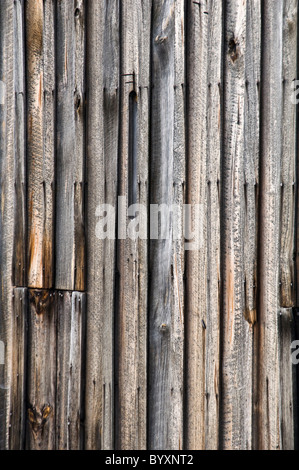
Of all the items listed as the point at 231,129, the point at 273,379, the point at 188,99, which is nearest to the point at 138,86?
the point at 188,99

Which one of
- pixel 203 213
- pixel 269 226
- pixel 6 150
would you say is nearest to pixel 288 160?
pixel 269 226

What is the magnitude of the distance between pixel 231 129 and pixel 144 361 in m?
1.05

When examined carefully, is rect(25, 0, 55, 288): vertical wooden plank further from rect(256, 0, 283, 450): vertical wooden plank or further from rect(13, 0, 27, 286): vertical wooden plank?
rect(256, 0, 283, 450): vertical wooden plank

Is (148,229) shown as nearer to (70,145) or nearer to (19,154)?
(70,145)

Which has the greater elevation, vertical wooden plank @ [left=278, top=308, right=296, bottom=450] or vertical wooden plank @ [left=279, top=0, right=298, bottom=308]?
vertical wooden plank @ [left=279, top=0, right=298, bottom=308]

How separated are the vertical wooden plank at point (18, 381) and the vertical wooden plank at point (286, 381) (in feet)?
3.60

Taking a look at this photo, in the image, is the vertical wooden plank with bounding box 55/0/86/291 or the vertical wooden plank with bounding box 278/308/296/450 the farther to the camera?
the vertical wooden plank with bounding box 55/0/86/291

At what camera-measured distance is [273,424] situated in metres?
1.97

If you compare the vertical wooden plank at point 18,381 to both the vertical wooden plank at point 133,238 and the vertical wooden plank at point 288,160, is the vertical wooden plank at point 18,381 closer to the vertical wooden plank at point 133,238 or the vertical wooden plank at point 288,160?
the vertical wooden plank at point 133,238

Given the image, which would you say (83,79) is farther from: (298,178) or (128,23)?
(298,178)

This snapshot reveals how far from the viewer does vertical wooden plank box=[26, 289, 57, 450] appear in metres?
2.07

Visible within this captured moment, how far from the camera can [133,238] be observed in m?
2.06

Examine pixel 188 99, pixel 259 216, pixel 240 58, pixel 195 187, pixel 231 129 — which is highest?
pixel 240 58

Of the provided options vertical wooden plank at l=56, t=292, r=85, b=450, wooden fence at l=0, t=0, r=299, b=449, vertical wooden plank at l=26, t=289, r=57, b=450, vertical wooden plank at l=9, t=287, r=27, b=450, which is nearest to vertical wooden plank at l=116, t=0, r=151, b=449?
wooden fence at l=0, t=0, r=299, b=449
